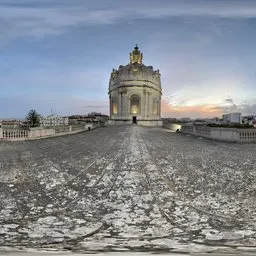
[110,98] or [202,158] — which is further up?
[110,98]

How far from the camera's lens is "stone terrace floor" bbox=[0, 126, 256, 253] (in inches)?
220

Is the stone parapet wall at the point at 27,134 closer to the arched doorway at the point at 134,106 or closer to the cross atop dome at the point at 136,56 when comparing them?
the arched doorway at the point at 134,106

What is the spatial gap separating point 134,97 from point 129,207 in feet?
227

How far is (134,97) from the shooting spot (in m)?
76.0

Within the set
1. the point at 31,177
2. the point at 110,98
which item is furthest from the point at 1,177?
the point at 110,98

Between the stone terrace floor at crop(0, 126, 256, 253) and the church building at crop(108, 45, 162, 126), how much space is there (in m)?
62.1

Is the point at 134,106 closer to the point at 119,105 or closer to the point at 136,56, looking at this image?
the point at 119,105

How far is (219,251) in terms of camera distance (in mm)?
5016

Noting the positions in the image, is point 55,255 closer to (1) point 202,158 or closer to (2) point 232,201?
(2) point 232,201

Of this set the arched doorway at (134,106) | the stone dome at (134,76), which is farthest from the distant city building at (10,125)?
the stone dome at (134,76)

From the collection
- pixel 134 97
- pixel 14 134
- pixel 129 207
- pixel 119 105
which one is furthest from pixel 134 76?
pixel 129 207

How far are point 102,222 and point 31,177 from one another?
177 inches

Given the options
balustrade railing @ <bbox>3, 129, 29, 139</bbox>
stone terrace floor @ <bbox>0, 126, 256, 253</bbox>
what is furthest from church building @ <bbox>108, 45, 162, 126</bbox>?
stone terrace floor @ <bbox>0, 126, 256, 253</bbox>

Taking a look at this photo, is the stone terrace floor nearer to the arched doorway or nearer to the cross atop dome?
the arched doorway
